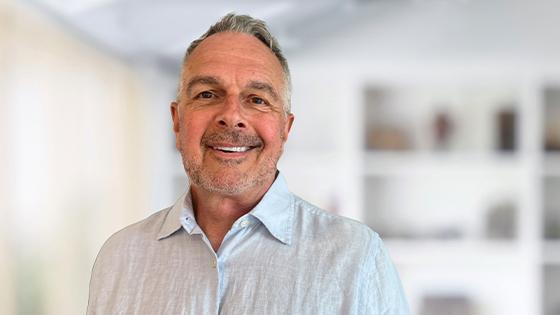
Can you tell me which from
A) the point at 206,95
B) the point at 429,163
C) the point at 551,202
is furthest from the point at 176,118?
the point at 551,202

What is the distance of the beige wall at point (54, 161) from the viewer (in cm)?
269

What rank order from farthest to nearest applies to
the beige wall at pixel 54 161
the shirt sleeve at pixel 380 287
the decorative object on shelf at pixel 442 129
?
the decorative object on shelf at pixel 442 129 → the beige wall at pixel 54 161 → the shirt sleeve at pixel 380 287

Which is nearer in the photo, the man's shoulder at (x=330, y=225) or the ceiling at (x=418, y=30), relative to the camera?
the man's shoulder at (x=330, y=225)

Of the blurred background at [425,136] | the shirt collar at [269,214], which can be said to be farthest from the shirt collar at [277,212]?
the blurred background at [425,136]

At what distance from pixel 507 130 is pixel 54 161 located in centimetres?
254

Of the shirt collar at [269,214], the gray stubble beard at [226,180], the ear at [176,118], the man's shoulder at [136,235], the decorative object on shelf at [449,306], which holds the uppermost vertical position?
the ear at [176,118]

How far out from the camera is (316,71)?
15.1ft

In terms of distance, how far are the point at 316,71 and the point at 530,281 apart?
162cm

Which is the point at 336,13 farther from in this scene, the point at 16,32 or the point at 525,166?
the point at 16,32

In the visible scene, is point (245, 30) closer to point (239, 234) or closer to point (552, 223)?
point (239, 234)

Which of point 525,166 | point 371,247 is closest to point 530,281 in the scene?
point 525,166

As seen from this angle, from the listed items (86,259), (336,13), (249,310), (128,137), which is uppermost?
(336,13)

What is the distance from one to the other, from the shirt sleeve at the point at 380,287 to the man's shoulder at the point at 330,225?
19 mm

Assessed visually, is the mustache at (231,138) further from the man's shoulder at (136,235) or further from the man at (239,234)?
the man's shoulder at (136,235)
